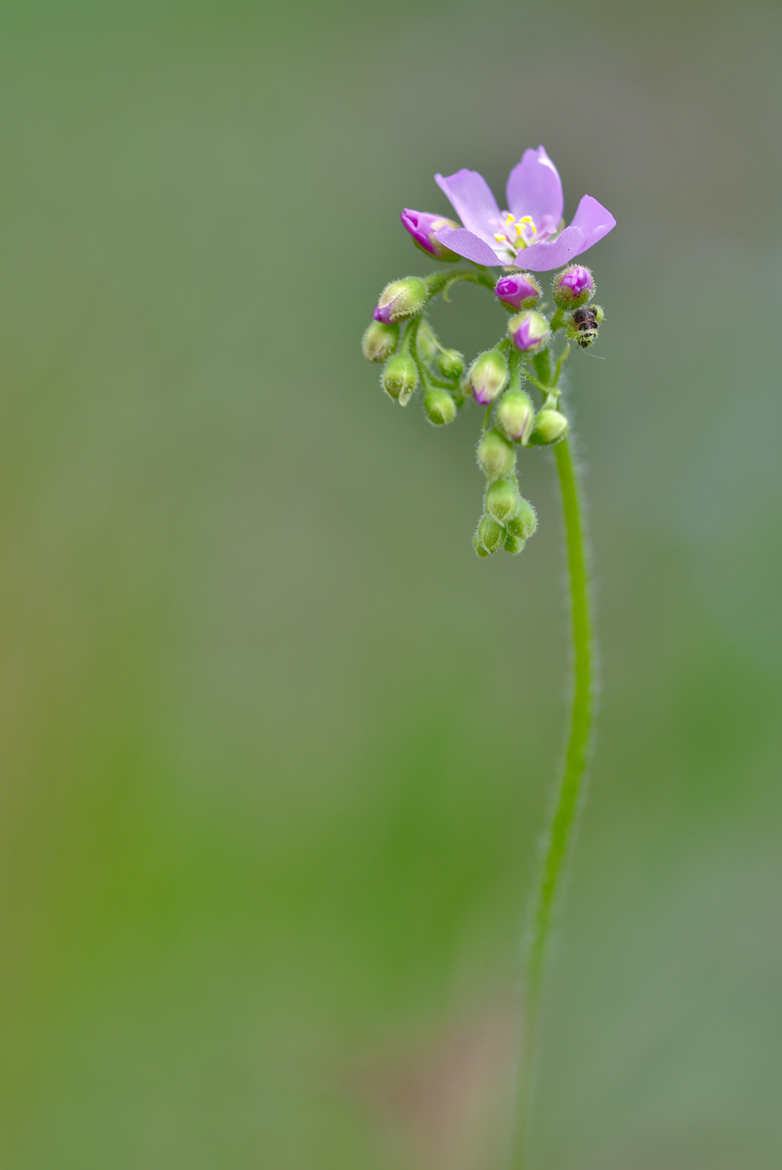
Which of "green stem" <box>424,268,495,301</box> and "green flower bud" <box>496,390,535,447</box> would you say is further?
"green stem" <box>424,268,495,301</box>

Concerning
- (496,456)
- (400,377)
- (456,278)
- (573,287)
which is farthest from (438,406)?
(573,287)

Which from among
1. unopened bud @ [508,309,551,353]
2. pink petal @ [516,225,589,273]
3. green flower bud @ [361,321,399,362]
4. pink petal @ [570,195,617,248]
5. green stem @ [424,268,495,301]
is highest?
pink petal @ [570,195,617,248]

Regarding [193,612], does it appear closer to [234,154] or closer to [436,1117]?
[436,1117]

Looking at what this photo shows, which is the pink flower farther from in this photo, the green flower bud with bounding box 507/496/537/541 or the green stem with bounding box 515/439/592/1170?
the green flower bud with bounding box 507/496/537/541

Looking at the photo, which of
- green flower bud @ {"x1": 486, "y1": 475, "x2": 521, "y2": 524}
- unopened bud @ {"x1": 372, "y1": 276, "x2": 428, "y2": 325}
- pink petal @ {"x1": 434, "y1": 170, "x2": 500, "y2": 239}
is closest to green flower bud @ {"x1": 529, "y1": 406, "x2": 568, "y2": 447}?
green flower bud @ {"x1": 486, "y1": 475, "x2": 521, "y2": 524}

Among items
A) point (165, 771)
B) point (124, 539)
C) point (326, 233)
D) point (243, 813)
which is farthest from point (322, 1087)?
point (326, 233)

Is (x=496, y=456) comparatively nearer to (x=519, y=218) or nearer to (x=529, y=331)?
(x=529, y=331)

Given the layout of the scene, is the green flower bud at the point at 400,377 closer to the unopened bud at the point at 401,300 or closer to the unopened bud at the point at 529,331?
the unopened bud at the point at 401,300
